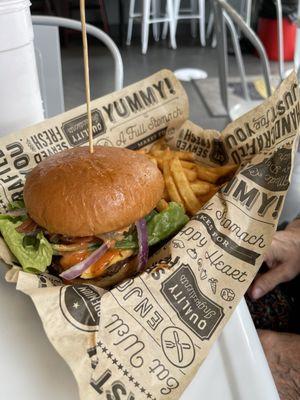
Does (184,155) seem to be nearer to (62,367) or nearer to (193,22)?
(62,367)

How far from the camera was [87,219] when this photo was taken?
0.91m

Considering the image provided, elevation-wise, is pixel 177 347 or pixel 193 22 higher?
pixel 193 22

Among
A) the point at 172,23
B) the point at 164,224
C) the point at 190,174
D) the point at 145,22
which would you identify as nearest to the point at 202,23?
the point at 172,23

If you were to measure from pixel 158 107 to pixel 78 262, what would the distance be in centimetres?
63

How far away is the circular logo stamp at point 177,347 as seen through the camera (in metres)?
0.76

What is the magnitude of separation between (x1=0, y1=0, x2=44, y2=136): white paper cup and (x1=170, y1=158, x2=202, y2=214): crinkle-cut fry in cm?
42

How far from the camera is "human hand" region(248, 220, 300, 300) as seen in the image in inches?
49.2

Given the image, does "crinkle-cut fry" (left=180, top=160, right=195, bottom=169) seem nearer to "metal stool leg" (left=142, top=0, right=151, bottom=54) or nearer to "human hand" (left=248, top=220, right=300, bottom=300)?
"human hand" (left=248, top=220, right=300, bottom=300)

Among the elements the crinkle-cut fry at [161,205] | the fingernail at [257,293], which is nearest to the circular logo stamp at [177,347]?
the crinkle-cut fry at [161,205]

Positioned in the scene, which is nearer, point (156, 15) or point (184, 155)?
point (184, 155)

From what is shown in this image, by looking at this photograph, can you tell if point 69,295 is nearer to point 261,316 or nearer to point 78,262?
point 78,262

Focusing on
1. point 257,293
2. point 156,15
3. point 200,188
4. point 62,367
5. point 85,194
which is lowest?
point 257,293

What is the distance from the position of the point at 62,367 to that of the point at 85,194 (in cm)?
34

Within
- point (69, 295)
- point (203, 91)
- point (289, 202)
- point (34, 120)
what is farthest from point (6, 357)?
point (203, 91)
